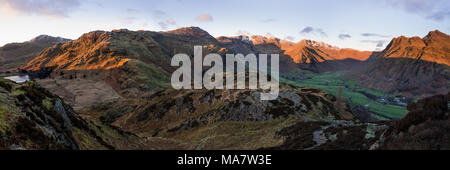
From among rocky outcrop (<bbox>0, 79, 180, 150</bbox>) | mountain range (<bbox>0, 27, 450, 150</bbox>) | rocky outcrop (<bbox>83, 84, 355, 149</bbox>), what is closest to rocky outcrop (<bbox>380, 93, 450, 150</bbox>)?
mountain range (<bbox>0, 27, 450, 150</bbox>)

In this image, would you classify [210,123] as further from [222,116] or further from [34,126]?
[34,126]

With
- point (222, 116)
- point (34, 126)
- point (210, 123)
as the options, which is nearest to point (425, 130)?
point (34, 126)

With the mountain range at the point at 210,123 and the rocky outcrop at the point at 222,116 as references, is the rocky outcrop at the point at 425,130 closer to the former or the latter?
the mountain range at the point at 210,123

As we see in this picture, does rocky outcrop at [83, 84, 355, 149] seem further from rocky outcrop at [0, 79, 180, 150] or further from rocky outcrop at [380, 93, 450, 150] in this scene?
rocky outcrop at [380, 93, 450, 150]

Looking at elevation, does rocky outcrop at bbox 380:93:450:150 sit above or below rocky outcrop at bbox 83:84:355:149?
above

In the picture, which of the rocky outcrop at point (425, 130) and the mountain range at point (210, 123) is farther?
the mountain range at point (210, 123)

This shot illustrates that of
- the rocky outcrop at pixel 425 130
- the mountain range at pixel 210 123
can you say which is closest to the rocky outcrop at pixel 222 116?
the mountain range at pixel 210 123

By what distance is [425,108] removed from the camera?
16328mm

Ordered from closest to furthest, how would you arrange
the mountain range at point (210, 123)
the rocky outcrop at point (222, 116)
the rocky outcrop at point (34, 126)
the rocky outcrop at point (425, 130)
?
the rocky outcrop at point (425, 130) → the rocky outcrop at point (34, 126) → the mountain range at point (210, 123) → the rocky outcrop at point (222, 116)

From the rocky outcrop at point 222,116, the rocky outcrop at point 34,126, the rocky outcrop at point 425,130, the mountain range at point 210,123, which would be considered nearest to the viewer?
the rocky outcrop at point 425,130
